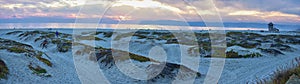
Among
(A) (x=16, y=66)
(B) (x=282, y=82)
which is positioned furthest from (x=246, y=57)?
(B) (x=282, y=82)

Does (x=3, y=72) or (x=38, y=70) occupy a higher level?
(x=3, y=72)

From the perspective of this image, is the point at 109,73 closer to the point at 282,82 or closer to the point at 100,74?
the point at 100,74

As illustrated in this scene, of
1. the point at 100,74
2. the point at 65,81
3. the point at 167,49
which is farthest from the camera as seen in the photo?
the point at 167,49

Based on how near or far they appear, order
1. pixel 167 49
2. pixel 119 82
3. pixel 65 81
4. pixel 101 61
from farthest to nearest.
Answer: pixel 167 49 < pixel 101 61 < pixel 119 82 < pixel 65 81

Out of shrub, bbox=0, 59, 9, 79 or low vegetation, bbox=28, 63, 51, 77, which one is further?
low vegetation, bbox=28, 63, 51, 77

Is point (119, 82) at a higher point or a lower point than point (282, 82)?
lower

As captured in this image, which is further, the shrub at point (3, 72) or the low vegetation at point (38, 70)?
the low vegetation at point (38, 70)

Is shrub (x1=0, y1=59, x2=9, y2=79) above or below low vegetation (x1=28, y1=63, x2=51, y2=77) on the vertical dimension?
above

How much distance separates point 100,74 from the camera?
26953 mm

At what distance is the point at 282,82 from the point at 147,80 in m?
15.6

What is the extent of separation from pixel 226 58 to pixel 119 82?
17.7 metres

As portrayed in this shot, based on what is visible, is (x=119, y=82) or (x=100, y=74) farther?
(x=100, y=74)

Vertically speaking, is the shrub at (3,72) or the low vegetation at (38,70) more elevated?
the shrub at (3,72)

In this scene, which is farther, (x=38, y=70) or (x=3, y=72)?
(x=38, y=70)
